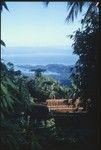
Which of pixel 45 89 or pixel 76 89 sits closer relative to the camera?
pixel 45 89

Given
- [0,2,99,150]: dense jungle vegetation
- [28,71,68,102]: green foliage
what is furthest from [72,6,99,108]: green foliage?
[28,71,68,102]: green foliage

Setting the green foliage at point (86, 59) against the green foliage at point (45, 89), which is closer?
the green foliage at point (45, 89)

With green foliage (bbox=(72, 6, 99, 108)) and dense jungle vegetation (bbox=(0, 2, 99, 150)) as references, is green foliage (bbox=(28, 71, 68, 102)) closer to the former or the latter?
dense jungle vegetation (bbox=(0, 2, 99, 150))

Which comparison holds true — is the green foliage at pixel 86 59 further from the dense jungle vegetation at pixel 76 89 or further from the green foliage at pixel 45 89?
the green foliage at pixel 45 89

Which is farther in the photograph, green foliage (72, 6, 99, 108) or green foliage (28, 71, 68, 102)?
green foliage (72, 6, 99, 108)

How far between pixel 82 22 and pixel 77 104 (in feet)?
2.00

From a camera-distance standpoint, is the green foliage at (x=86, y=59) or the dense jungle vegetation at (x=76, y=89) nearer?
the dense jungle vegetation at (x=76, y=89)

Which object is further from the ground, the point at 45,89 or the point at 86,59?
the point at 86,59

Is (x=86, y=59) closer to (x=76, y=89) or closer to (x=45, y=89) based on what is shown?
(x=76, y=89)

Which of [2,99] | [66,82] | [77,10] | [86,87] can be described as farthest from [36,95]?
[2,99]

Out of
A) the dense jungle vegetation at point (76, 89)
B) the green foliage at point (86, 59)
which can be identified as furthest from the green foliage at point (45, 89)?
the green foliage at point (86, 59)

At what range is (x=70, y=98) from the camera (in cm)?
286

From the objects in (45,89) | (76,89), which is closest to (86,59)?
(76,89)

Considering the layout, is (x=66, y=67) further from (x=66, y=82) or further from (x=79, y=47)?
(x=79, y=47)
